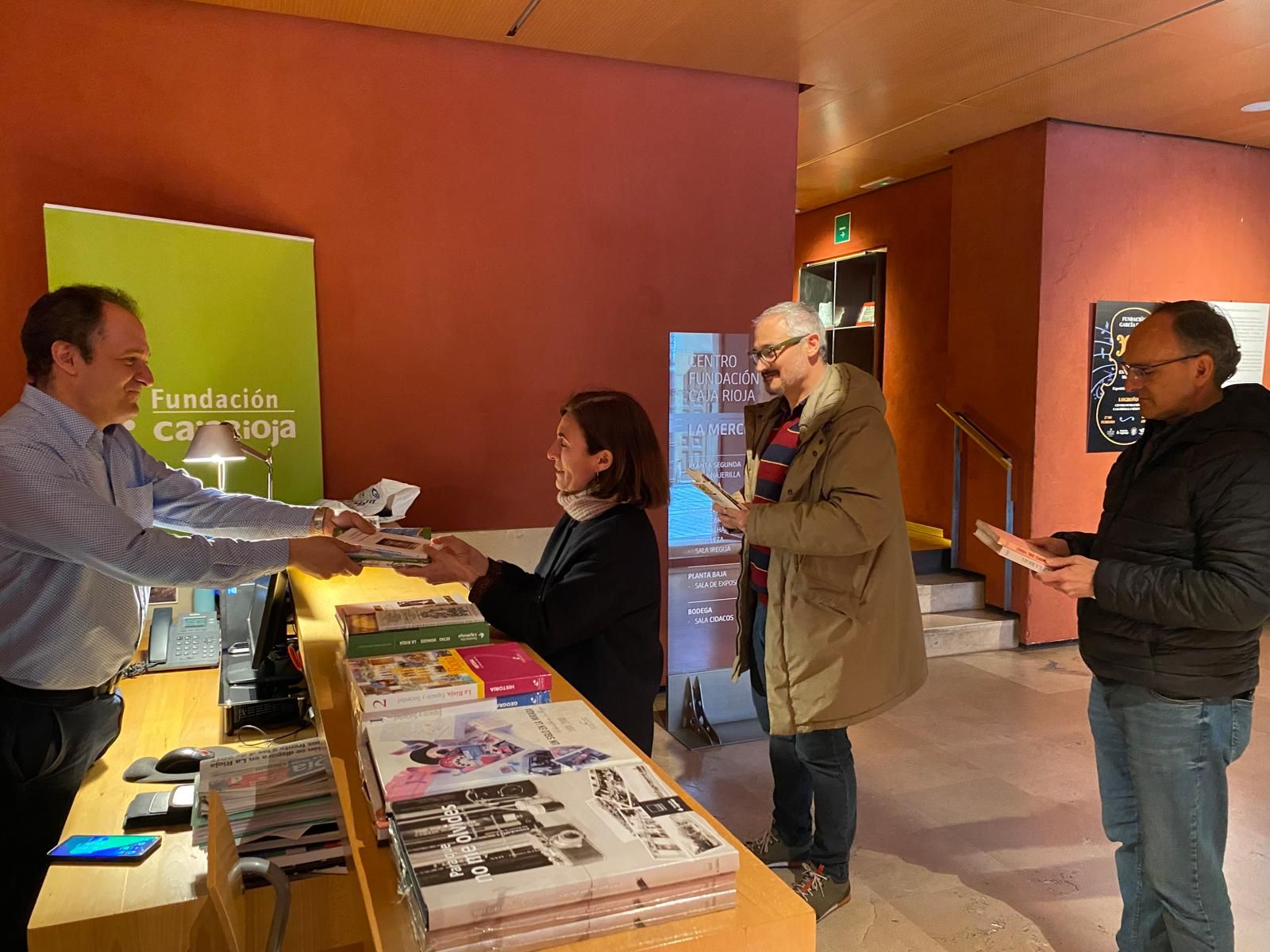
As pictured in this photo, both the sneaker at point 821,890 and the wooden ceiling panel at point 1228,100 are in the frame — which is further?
the wooden ceiling panel at point 1228,100

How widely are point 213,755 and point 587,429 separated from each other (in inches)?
42.8

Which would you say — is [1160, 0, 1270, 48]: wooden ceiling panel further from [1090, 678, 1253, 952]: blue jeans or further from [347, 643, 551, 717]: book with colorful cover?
[347, 643, 551, 717]: book with colorful cover

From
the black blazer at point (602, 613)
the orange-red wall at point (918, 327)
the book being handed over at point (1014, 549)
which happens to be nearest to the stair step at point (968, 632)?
the orange-red wall at point (918, 327)

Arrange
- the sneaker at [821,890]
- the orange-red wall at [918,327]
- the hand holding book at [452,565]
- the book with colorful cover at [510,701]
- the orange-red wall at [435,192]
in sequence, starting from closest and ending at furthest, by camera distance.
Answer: the book with colorful cover at [510,701] → the hand holding book at [452,565] → the sneaker at [821,890] → the orange-red wall at [435,192] → the orange-red wall at [918,327]

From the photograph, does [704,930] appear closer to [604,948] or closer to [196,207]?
[604,948]

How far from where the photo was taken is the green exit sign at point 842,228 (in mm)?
7316

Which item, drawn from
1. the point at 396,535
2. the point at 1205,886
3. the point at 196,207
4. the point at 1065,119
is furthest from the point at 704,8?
the point at 1205,886

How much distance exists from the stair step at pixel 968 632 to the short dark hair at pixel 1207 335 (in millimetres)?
3450

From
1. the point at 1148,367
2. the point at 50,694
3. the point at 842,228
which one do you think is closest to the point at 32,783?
the point at 50,694

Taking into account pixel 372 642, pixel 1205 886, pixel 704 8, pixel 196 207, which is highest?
pixel 704 8

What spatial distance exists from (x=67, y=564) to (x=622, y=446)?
118 cm

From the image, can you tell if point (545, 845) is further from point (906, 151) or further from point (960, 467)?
point (906, 151)

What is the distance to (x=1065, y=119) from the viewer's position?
16.8ft

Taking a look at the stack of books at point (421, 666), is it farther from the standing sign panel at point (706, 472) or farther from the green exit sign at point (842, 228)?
the green exit sign at point (842, 228)
